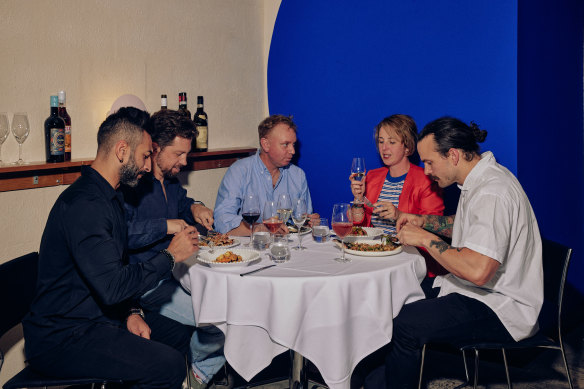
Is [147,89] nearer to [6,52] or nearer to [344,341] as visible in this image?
[6,52]

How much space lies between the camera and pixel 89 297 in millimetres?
2031

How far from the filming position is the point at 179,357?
2109 mm

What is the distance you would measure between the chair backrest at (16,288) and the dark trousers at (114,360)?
0.84 ft

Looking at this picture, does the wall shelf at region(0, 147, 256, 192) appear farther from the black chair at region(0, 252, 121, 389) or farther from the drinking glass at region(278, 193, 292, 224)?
the drinking glass at region(278, 193, 292, 224)

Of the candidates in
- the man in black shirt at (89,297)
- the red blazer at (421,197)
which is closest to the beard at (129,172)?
the man in black shirt at (89,297)

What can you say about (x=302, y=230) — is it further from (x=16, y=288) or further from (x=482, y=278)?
(x=16, y=288)

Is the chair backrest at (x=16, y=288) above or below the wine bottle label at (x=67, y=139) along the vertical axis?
below

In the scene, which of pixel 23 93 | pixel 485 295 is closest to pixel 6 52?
pixel 23 93

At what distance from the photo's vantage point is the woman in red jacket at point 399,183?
3.26 m

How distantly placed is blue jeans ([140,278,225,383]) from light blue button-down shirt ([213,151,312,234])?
585 mm

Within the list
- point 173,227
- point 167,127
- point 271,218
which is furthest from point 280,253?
point 167,127

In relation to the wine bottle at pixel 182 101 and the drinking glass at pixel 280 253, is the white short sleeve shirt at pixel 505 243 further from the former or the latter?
the wine bottle at pixel 182 101

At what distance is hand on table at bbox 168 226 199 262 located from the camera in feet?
7.24

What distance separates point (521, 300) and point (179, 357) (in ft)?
4.94
